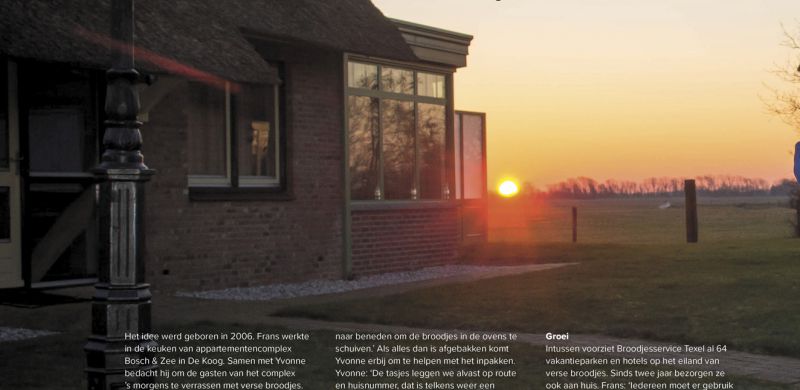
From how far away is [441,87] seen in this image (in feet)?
61.8

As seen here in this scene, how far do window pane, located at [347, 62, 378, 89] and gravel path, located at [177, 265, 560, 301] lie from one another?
3.05m

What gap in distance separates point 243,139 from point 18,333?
5273 mm

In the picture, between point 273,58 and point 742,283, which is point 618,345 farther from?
point 273,58

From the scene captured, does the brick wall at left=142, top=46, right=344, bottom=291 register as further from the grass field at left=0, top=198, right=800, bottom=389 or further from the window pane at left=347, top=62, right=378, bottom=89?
the grass field at left=0, top=198, right=800, bottom=389

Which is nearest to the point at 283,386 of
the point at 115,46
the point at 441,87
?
the point at 115,46

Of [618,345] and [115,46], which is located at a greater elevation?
[115,46]

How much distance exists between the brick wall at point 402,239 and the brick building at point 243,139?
0.03 metres

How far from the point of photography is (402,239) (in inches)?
696

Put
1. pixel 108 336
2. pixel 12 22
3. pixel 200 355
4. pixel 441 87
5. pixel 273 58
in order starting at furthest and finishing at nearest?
pixel 441 87
pixel 273 58
pixel 12 22
pixel 200 355
pixel 108 336

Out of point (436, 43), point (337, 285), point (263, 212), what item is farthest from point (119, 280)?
point (436, 43)

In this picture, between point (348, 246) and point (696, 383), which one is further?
point (348, 246)

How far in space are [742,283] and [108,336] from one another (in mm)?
9557

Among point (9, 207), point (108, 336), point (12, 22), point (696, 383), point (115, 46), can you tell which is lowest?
point (696, 383)

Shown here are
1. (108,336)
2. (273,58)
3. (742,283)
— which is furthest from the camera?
(273,58)
